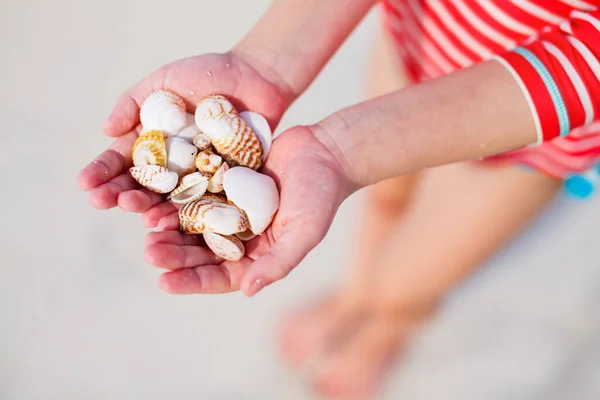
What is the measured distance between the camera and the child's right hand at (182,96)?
1.22 meters

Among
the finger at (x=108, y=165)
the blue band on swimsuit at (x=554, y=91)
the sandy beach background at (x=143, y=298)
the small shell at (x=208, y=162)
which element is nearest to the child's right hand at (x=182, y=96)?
the finger at (x=108, y=165)

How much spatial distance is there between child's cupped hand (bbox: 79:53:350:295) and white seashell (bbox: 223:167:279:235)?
22 mm

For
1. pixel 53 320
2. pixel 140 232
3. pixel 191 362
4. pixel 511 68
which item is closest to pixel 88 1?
pixel 140 232

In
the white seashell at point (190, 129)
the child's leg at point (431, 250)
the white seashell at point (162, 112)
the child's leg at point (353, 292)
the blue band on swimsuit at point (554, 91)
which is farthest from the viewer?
the child's leg at point (353, 292)

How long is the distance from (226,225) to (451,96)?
52 cm

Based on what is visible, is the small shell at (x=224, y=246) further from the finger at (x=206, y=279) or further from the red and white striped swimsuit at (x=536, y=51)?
the red and white striped swimsuit at (x=536, y=51)

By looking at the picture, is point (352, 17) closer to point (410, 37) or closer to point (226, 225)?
point (410, 37)

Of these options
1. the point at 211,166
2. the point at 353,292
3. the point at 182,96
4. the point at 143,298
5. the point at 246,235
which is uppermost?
the point at 182,96

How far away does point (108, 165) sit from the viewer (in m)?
1.23

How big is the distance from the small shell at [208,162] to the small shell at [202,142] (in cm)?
5

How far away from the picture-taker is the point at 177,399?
2045 millimetres

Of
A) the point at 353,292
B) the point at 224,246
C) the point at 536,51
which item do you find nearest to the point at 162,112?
the point at 224,246

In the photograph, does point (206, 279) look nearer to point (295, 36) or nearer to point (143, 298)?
point (295, 36)

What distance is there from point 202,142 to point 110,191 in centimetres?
27
